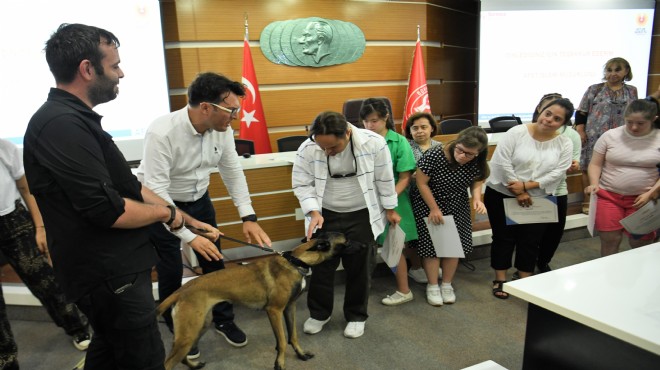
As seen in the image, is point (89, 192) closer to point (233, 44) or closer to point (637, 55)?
point (233, 44)

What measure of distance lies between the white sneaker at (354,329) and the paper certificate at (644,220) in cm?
191

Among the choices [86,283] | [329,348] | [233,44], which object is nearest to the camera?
[86,283]

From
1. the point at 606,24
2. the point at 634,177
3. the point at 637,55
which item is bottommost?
the point at 634,177

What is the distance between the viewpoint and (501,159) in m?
2.81

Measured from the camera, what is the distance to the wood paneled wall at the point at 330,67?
A: 16.3 feet

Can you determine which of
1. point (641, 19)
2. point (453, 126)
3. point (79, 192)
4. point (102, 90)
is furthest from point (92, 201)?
point (641, 19)

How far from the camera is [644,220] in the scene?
271cm

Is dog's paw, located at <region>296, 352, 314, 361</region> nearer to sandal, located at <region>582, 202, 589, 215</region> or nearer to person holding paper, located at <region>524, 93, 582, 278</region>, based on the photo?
person holding paper, located at <region>524, 93, 582, 278</region>

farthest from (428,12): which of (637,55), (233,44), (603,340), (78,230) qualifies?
(78,230)

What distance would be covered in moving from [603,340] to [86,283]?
69.8 inches

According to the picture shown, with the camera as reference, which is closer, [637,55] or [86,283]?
[86,283]

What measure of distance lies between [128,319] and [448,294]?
7.52 feet

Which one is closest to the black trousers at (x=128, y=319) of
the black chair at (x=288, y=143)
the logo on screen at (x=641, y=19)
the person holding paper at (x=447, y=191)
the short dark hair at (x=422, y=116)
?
the person holding paper at (x=447, y=191)

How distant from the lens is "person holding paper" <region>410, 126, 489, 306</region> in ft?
8.61
